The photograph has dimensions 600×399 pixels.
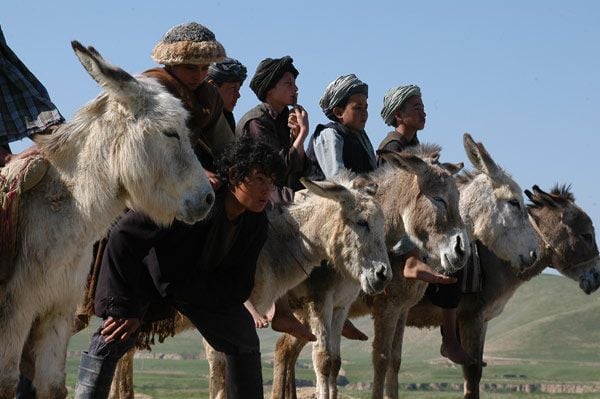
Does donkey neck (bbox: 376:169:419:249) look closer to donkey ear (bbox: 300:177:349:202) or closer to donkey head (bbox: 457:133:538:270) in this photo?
donkey ear (bbox: 300:177:349:202)

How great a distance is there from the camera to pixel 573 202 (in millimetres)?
13867

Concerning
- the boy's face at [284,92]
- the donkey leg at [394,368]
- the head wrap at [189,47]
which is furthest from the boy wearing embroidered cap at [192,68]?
the donkey leg at [394,368]

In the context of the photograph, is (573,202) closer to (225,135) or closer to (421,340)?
(225,135)

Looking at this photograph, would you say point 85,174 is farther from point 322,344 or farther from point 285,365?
point 285,365

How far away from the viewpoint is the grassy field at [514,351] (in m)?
42.3

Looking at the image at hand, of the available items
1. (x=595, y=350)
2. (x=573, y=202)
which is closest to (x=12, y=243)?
(x=573, y=202)

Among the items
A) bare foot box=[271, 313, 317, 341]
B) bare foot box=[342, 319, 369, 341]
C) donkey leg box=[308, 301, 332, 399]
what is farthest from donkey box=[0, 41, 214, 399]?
bare foot box=[342, 319, 369, 341]

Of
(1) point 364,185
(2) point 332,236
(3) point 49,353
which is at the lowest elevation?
(3) point 49,353

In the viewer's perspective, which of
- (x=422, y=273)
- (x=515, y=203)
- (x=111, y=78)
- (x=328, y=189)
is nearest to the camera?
(x=111, y=78)

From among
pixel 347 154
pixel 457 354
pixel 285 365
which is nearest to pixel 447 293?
pixel 457 354

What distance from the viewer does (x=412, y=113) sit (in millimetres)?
12523

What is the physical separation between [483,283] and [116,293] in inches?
259

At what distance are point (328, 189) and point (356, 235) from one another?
1.49 feet

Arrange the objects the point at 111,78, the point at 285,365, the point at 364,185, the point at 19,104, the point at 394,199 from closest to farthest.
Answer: the point at 111,78 < the point at 19,104 < the point at 364,185 < the point at 285,365 < the point at 394,199
